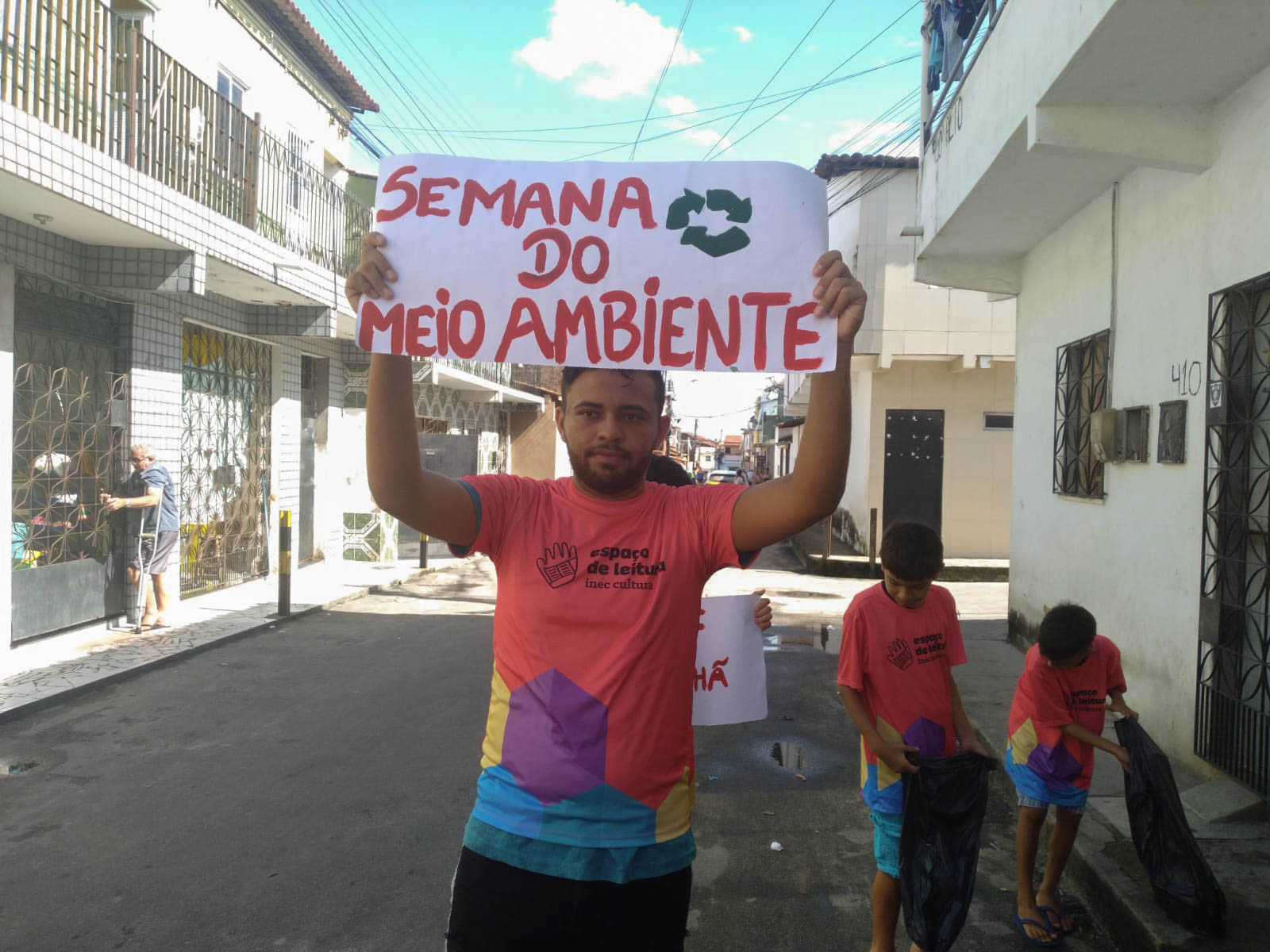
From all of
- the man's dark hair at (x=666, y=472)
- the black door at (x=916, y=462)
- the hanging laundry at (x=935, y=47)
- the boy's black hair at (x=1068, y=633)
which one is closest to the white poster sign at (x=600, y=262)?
the boy's black hair at (x=1068, y=633)

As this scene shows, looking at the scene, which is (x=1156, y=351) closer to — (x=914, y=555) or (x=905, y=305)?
(x=914, y=555)

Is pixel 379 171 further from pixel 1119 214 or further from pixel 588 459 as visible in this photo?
pixel 1119 214

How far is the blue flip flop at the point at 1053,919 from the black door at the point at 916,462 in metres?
15.3

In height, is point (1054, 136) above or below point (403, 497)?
above

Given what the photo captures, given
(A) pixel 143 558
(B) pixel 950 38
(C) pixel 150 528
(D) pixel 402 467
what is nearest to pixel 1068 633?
(D) pixel 402 467

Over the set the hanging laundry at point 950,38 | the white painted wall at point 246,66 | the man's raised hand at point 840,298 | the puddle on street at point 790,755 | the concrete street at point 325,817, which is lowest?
the concrete street at point 325,817

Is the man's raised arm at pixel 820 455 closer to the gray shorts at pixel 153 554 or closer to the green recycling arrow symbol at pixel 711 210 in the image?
the green recycling arrow symbol at pixel 711 210

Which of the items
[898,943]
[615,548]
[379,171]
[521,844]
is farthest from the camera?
[898,943]

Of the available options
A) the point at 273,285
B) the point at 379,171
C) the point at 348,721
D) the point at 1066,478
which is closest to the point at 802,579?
the point at 1066,478

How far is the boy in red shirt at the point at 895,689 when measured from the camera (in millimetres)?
3316

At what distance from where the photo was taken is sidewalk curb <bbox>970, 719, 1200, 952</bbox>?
349 centimetres

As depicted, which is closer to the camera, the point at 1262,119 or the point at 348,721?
the point at 1262,119

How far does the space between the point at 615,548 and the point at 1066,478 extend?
723 cm

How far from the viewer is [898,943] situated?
3.84 metres
